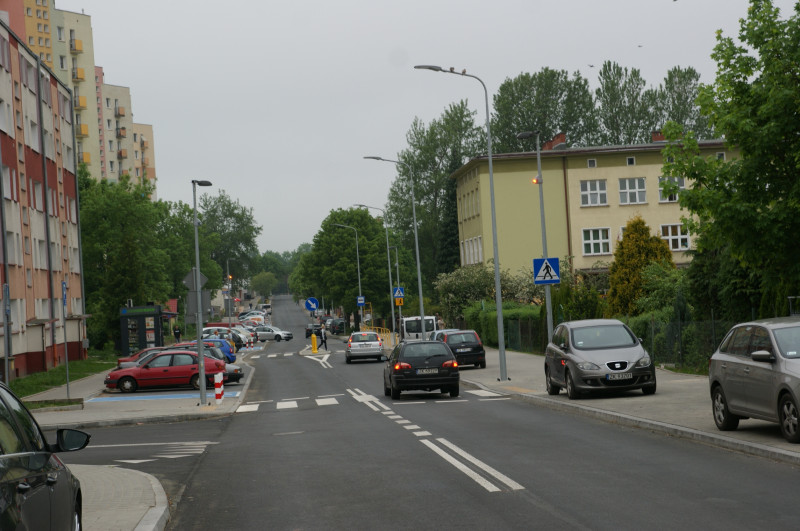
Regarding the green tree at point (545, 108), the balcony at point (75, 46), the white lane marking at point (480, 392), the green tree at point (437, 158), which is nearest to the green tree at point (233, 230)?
the balcony at point (75, 46)

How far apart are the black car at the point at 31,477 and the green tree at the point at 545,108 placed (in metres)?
80.3

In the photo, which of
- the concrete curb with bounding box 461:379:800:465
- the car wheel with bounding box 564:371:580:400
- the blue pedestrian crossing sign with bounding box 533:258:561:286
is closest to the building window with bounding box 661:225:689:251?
the blue pedestrian crossing sign with bounding box 533:258:561:286

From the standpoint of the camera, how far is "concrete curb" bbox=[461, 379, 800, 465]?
37.8 feet

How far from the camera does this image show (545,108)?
85250 mm

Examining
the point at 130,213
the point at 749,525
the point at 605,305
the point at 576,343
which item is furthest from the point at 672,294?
the point at 130,213

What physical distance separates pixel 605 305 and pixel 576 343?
19526mm

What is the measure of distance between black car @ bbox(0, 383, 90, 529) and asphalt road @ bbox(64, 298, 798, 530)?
2770 millimetres

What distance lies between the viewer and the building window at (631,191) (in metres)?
66.9

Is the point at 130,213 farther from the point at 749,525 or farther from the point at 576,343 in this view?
the point at 749,525

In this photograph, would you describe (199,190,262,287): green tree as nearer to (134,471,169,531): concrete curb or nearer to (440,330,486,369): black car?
(440,330,486,369): black car

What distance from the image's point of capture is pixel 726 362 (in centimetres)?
1408

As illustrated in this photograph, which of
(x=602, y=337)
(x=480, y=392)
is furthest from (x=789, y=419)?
(x=480, y=392)

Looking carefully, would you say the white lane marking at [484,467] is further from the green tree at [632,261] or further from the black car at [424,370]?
the green tree at [632,261]

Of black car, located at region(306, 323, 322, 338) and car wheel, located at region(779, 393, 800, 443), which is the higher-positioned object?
car wheel, located at region(779, 393, 800, 443)
